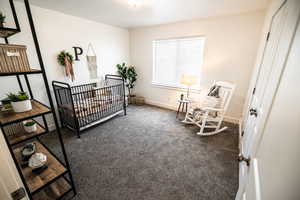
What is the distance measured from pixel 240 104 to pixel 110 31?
154 inches

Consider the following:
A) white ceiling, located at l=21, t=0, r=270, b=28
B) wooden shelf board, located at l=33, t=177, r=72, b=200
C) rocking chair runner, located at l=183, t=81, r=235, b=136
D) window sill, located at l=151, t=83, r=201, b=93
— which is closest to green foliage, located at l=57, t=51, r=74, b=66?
white ceiling, located at l=21, t=0, r=270, b=28

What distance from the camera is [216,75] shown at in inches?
122

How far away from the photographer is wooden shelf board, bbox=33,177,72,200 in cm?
133

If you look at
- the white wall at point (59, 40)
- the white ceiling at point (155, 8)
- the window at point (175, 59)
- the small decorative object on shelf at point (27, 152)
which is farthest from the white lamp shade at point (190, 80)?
the small decorative object on shelf at point (27, 152)

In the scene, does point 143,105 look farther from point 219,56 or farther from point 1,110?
point 1,110

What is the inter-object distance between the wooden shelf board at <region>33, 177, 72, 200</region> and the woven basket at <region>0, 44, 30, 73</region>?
50.1 inches

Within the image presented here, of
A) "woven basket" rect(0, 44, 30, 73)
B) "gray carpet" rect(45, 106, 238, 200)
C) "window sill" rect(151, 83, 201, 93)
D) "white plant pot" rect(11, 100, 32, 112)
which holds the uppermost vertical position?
"woven basket" rect(0, 44, 30, 73)

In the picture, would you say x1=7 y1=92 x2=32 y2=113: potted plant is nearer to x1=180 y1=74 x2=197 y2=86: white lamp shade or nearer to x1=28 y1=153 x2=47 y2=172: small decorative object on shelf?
x1=28 y1=153 x2=47 y2=172: small decorative object on shelf

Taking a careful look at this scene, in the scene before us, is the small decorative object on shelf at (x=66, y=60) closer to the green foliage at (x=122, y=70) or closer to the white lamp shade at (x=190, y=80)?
the green foliage at (x=122, y=70)

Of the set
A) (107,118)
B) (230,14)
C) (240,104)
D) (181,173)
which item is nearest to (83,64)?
(107,118)

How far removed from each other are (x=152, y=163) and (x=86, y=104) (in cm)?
177

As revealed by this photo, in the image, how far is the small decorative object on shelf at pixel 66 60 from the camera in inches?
106

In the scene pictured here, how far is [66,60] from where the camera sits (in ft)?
8.86

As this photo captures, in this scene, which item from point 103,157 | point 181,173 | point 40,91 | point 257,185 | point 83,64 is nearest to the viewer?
point 257,185
